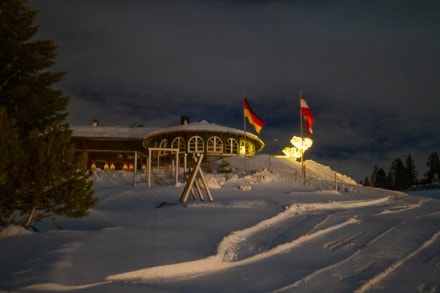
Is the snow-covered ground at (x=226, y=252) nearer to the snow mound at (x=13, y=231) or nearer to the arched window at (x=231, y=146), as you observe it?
the snow mound at (x=13, y=231)

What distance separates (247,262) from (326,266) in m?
1.46

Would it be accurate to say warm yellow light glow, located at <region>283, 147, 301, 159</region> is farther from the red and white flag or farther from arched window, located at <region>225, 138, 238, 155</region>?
the red and white flag

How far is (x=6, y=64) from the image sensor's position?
1116cm

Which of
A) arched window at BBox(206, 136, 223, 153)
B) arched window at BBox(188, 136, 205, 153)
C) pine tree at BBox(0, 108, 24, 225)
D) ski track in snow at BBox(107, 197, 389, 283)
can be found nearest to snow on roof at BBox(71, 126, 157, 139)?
arched window at BBox(188, 136, 205, 153)

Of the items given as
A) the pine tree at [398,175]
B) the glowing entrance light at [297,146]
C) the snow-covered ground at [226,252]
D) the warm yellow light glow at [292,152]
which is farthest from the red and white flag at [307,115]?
A: the pine tree at [398,175]

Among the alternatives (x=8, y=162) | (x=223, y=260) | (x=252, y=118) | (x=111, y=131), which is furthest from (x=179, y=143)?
(x=223, y=260)

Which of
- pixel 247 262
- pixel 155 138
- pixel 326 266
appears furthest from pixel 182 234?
pixel 155 138

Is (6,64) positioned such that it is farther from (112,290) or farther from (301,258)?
(301,258)

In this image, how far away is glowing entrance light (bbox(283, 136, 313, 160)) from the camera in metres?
31.9

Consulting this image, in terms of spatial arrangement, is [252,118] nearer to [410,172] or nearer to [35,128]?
[35,128]

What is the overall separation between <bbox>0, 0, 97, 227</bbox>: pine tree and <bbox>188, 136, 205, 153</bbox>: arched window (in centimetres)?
2453

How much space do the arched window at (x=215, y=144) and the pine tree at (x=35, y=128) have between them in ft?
82.8

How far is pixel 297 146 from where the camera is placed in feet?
108

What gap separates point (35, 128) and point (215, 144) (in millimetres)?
28530
